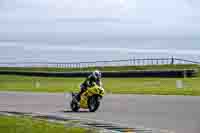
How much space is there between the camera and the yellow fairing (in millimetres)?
23547

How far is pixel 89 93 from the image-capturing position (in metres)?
23.9

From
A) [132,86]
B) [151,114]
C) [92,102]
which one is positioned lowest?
[132,86]

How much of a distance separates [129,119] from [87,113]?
342 centimetres

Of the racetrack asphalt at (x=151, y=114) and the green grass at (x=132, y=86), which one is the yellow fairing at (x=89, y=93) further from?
the green grass at (x=132, y=86)

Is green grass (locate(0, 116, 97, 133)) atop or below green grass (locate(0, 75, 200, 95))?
atop

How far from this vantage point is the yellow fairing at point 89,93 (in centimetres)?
2355

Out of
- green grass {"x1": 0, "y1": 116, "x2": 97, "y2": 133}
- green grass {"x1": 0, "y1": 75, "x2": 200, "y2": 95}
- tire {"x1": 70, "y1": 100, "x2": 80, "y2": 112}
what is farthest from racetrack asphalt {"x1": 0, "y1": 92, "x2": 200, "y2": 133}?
green grass {"x1": 0, "y1": 75, "x2": 200, "y2": 95}

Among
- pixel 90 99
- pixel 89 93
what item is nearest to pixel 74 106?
pixel 90 99

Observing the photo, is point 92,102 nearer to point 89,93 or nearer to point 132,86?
point 89,93

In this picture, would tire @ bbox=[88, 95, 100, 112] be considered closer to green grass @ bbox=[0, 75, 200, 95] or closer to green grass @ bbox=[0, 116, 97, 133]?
green grass @ bbox=[0, 116, 97, 133]

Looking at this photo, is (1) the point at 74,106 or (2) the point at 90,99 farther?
(1) the point at 74,106

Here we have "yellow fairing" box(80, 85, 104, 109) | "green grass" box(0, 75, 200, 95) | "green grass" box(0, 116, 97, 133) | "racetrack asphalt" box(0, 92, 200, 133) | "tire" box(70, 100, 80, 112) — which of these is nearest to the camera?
"green grass" box(0, 116, 97, 133)

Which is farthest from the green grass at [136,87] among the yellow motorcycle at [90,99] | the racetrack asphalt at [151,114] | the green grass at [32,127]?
the green grass at [32,127]

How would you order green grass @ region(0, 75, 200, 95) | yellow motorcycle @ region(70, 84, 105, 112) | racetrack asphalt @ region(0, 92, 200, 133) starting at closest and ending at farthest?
racetrack asphalt @ region(0, 92, 200, 133)
yellow motorcycle @ region(70, 84, 105, 112)
green grass @ region(0, 75, 200, 95)
